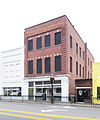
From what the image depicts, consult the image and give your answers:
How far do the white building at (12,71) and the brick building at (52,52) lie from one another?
5.35 feet

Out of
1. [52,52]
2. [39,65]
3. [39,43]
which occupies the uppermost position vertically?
[39,43]

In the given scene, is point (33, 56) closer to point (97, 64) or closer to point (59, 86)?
point (59, 86)

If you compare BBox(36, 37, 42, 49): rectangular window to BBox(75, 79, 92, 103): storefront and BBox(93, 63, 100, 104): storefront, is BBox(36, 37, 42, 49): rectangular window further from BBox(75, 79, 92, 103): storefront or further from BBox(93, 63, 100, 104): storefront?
BBox(93, 63, 100, 104): storefront

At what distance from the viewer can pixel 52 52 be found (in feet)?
89.7

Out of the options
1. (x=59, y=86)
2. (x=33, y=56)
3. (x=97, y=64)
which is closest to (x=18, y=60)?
(x=33, y=56)

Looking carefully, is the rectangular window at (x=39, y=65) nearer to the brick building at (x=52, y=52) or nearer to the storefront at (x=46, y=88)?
the brick building at (x=52, y=52)

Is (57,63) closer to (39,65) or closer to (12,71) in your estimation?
(39,65)

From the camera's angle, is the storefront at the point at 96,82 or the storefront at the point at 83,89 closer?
the storefront at the point at 96,82

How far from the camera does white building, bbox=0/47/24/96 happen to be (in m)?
31.8

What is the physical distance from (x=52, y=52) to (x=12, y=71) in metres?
10.2

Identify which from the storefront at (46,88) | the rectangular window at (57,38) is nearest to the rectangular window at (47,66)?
the storefront at (46,88)

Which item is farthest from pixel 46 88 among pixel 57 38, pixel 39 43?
pixel 57 38

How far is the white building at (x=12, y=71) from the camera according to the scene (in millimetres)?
31828

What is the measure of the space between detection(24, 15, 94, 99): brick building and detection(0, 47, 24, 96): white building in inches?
64.2
